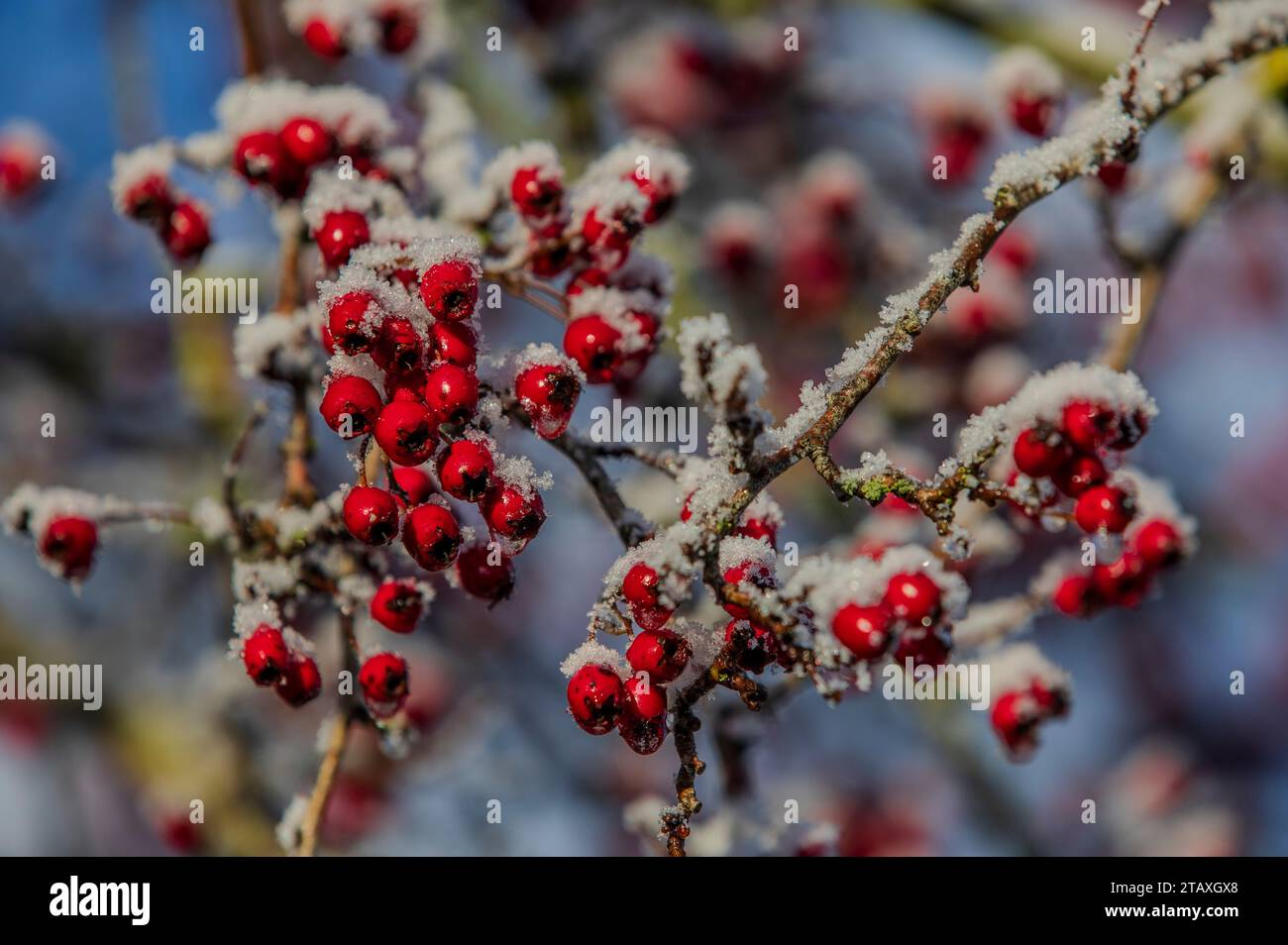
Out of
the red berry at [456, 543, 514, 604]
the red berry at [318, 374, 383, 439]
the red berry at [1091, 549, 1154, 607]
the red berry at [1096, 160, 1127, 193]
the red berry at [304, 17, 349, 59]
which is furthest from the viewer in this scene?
the red berry at [1096, 160, 1127, 193]

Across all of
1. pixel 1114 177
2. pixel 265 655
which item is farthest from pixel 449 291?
pixel 1114 177

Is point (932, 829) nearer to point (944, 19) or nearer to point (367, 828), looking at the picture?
point (367, 828)

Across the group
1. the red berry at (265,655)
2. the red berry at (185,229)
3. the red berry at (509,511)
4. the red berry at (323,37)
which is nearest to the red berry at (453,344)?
the red berry at (509,511)

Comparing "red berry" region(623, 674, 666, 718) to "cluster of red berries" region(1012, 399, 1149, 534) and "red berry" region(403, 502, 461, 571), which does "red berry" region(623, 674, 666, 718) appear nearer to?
"red berry" region(403, 502, 461, 571)

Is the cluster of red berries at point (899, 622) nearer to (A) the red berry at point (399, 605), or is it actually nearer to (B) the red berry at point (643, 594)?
(B) the red berry at point (643, 594)

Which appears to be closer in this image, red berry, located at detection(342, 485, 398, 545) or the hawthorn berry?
red berry, located at detection(342, 485, 398, 545)

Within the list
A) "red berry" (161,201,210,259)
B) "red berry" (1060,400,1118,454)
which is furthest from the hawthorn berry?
"red berry" (1060,400,1118,454)
